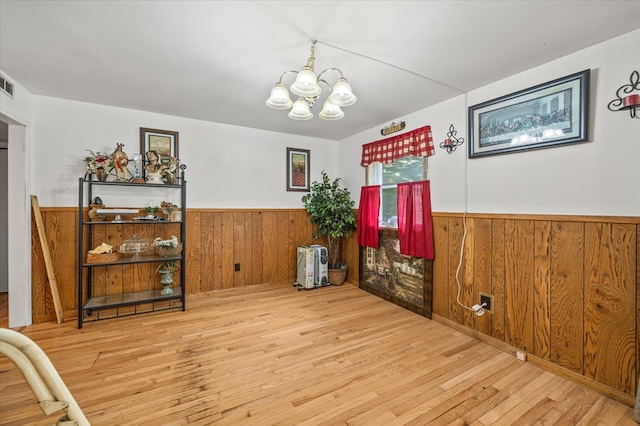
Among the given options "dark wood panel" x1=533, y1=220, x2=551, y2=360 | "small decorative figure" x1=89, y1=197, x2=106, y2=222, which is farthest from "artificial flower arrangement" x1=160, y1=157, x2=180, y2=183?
"dark wood panel" x1=533, y1=220, x2=551, y2=360

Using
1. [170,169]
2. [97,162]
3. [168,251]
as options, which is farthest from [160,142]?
[168,251]

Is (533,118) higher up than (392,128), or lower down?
lower down

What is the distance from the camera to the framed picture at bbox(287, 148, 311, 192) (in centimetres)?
421

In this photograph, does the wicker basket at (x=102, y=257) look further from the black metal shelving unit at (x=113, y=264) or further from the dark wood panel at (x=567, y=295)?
the dark wood panel at (x=567, y=295)

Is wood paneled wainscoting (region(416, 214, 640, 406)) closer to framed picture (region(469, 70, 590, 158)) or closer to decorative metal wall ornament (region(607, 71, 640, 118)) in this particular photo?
framed picture (region(469, 70, 590, 158))

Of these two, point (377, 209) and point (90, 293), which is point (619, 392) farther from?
point (90, 293)

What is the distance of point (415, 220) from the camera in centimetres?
313

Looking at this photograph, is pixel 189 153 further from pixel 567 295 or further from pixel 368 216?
pixel 567 295

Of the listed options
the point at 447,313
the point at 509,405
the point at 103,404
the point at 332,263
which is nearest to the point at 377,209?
the point at 332,263

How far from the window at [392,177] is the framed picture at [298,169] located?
102cm

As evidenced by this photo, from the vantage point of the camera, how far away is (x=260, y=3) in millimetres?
1512

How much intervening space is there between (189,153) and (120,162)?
0.79m

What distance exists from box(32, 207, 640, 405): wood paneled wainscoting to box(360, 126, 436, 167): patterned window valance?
803mm

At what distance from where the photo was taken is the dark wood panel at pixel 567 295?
6.31 ft
